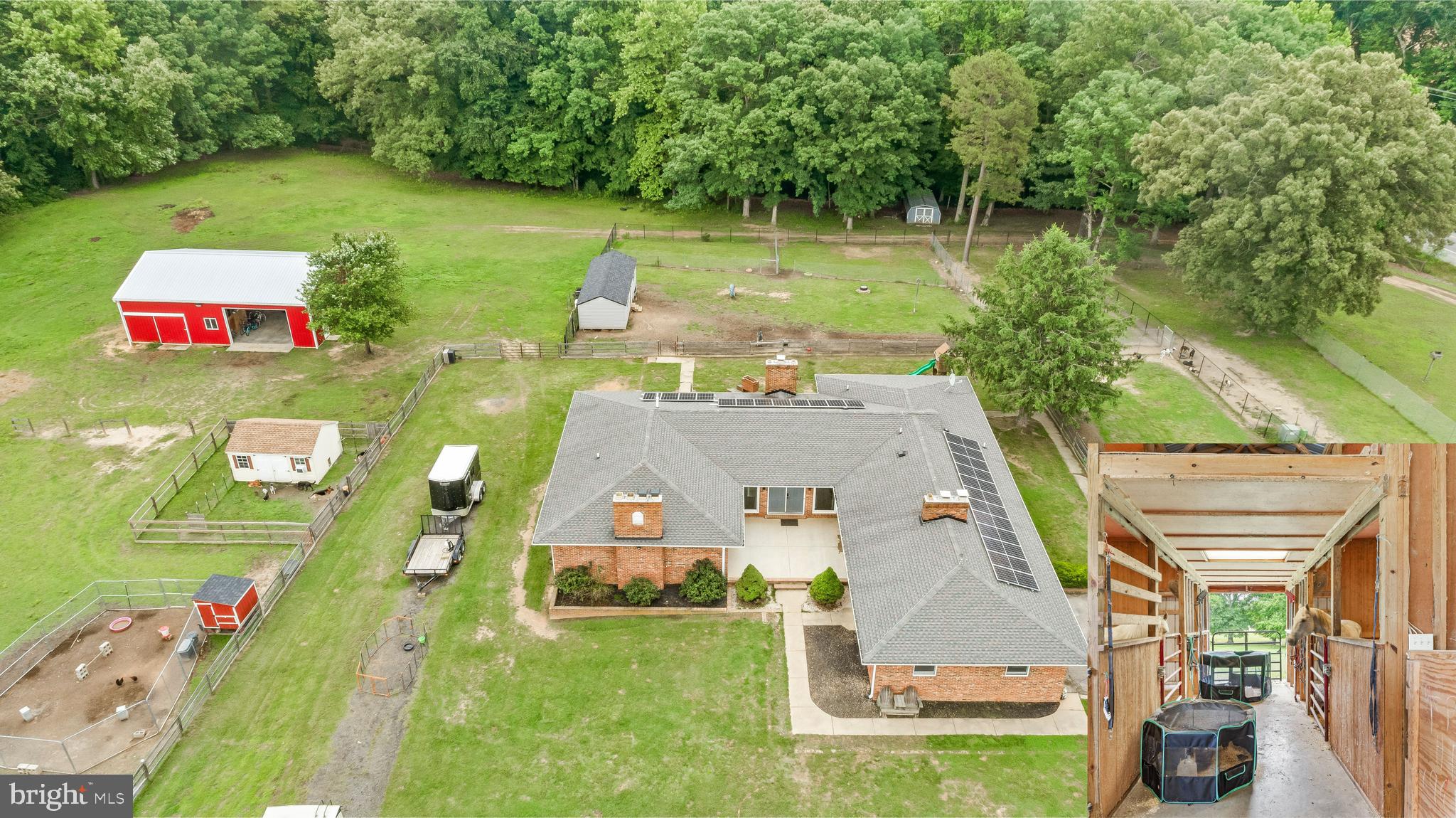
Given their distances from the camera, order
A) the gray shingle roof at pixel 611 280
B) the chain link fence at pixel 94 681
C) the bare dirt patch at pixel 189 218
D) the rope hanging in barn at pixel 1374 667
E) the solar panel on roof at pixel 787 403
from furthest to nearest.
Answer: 1. the bare dirt patch at pixel 189 218
2. the gray shingle roof at pixel 611 280
3. the solar panel on roof at pixel 787 403
4. the chain link fence at pixel 94 681
5. the rope hanging in barn at pixel 1374 667

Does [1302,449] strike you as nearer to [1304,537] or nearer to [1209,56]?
[1304,537]

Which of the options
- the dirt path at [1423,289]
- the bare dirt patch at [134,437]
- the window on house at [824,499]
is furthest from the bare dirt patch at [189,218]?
the dirt path at [1423,289]

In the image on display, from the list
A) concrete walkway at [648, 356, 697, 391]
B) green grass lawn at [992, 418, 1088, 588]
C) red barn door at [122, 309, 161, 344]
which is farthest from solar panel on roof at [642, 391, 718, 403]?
red barn door at [122, 309, 161, 344]

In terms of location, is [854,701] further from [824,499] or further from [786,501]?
[786,501]

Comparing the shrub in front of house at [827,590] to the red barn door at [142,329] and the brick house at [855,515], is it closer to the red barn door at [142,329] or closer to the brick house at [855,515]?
the brick house at [855,515]

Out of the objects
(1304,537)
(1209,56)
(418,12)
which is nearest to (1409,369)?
(1209,56)
